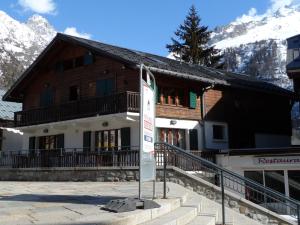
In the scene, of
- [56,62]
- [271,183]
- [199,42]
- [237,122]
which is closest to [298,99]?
[237,122]

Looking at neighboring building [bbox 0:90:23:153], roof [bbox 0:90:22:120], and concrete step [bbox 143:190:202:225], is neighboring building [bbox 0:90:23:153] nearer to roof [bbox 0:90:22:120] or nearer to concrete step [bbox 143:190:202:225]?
roof [bbox 0:90:22:120]

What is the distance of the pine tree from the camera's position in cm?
4750

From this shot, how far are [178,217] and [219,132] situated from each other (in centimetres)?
1780

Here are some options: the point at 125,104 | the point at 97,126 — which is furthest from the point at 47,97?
the point at 125,104

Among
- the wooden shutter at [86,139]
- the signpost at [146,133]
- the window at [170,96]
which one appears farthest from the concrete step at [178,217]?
the wooden shutter at [86,139]

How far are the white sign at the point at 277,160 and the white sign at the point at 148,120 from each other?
10.8m

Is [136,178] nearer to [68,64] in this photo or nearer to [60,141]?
[60,141]

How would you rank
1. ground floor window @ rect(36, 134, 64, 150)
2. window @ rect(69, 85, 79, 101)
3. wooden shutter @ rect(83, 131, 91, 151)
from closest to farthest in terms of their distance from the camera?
wooden shutter @ rect(83, 131, 91, 151), ground floor window @ rect(36, 134, 64, 150), window @ rect(69, 85, 79, 101)

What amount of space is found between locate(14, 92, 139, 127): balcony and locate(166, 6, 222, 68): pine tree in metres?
23.1

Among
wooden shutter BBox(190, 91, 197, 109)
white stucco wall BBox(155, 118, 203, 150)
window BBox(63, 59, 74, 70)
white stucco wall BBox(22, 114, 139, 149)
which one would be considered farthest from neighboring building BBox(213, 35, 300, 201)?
window BBox(63, 59, 74, 70)

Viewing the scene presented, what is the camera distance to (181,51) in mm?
48562

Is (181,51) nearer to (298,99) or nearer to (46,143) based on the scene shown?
(298,99)

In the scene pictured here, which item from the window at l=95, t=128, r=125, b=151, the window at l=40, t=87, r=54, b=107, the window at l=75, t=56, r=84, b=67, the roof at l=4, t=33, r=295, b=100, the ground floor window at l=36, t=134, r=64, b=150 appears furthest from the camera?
the window at l=40, t=87, r=54, b=107

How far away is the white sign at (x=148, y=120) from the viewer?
959 cm
